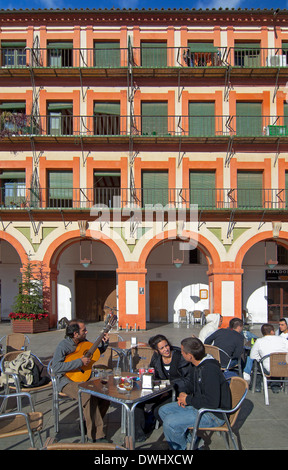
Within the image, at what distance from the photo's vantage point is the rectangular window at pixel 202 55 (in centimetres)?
1878

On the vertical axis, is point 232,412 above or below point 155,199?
below

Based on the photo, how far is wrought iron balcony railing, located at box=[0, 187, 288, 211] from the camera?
18156mm

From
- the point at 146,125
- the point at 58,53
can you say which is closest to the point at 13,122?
the point at 58,53

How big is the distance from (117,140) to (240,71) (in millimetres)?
6576

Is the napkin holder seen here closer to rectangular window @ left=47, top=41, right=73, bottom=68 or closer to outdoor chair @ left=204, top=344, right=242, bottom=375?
outdoor chair @ left=204, top=344, right=242, bottom=375

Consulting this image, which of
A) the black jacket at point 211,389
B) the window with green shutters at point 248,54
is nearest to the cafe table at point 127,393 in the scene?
the black jacket at point 211,389

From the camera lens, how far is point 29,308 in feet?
56.1

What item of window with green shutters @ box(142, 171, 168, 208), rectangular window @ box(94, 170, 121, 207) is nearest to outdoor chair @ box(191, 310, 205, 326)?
window with green shutters @ box(142, 171, 168, 208)

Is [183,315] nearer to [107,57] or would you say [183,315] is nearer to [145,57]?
[145,57]

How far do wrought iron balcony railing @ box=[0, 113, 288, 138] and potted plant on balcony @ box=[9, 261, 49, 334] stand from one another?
6.53m

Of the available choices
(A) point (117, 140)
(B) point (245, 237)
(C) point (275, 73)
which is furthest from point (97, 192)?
(C) point (275, 73)

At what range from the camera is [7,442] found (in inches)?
206

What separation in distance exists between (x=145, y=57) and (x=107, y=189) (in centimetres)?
668
